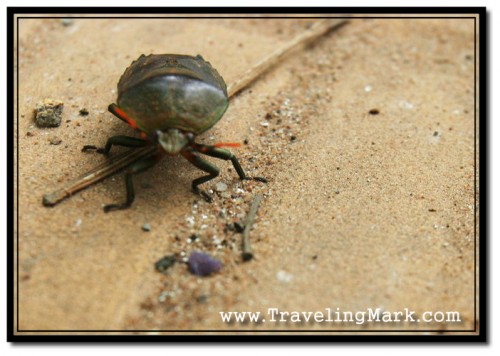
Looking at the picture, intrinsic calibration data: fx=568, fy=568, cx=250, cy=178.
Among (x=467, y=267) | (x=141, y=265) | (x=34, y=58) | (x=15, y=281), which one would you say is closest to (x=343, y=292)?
(x=467, y=267)

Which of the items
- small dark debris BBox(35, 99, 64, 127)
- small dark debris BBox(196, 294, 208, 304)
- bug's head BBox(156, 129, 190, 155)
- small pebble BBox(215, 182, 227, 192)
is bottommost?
small dark debris BBox(196, 294, 208, 304)

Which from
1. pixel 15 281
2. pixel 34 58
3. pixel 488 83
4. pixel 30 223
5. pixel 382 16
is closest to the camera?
pixel 15 281

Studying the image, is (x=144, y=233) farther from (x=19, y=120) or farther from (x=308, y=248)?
A: (x=19, y=120)

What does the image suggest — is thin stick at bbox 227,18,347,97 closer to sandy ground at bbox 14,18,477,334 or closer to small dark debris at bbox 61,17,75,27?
sandy ground at bbox 14,18,477,334

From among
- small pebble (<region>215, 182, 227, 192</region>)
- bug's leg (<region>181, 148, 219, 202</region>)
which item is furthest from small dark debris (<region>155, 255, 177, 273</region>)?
small pebble (<region>215, 182, 227, 192</region>)

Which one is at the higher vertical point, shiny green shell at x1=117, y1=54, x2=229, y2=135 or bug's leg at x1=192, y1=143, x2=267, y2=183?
shiny green shell at x1=117, y1=54, x2=229, y2=135

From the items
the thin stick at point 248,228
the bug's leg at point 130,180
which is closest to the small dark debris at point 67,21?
the bug's leg at point 130,180
